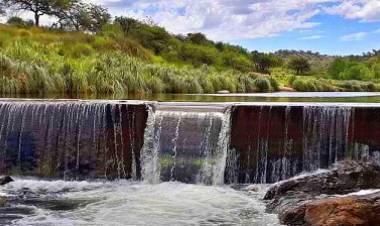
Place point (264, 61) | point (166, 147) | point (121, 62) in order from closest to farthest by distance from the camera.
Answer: point (166, 147) → point (121, 62) → point (264, 61)

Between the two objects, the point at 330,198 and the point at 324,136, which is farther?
the point at 324,136

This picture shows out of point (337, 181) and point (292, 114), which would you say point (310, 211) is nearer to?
point (337, 181)

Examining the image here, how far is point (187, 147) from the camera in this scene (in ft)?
45.1

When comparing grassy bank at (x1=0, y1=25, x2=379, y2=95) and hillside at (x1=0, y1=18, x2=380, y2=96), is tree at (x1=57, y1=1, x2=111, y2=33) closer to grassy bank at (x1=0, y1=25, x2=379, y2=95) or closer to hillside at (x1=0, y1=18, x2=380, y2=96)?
hillside at (x1=0, y1=18, x2=380, y2=96)

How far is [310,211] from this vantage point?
908 cm

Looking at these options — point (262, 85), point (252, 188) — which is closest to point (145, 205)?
point (252, 188)

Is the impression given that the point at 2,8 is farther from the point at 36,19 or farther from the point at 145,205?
the point at 145,205

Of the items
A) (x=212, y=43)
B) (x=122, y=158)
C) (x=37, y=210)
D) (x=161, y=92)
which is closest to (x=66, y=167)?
(x=122, y=158)

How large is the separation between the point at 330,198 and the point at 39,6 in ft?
132

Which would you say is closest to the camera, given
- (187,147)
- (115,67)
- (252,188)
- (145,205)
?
(145,205)

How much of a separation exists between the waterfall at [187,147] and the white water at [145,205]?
457 millimetres

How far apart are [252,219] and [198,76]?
19.2 m

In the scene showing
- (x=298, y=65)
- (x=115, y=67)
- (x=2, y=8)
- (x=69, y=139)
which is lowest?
(x=69, y=139)

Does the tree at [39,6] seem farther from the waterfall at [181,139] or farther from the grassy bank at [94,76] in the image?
the waterfall at [181,139]
